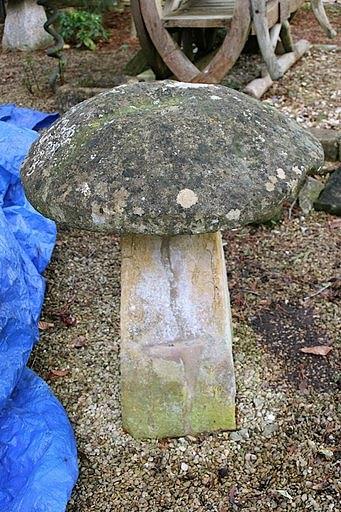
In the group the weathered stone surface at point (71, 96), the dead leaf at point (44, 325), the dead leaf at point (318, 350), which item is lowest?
the weathered stone surface at point (71, 96)

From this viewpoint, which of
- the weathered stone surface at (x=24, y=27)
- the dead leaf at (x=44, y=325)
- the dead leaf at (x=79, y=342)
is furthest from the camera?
the weathered stone surface at (x=24, y=27)

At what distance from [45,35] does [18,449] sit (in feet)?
19.1

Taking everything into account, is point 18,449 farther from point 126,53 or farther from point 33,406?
point 126,53

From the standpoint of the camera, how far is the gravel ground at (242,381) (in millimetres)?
2293

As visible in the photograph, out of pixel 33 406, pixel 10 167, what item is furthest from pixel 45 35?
pixel 33 406

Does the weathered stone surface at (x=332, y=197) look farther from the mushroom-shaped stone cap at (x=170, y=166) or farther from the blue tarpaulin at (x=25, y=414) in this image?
the mushroom-shaped stone cap at (x=170, y=166)

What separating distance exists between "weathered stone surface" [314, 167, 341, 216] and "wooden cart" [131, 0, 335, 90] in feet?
3.06

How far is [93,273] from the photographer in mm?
3580

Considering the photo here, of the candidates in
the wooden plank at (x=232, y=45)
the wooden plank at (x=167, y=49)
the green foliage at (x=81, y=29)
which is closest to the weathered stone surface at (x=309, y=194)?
the wooden plank at (x=232, y=45)

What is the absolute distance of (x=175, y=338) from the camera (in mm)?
2338

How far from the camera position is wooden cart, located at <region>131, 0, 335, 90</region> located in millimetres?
4512

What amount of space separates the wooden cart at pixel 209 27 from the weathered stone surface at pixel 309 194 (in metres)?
0.91

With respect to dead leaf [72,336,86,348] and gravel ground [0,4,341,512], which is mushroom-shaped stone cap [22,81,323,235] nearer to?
gravel ground [0,4,341,512]

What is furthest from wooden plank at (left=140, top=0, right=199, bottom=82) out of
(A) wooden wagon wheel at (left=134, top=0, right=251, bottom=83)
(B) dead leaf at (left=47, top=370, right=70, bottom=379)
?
(B) dead leaf at (left=47, top=370, right=70, bottom=379)
